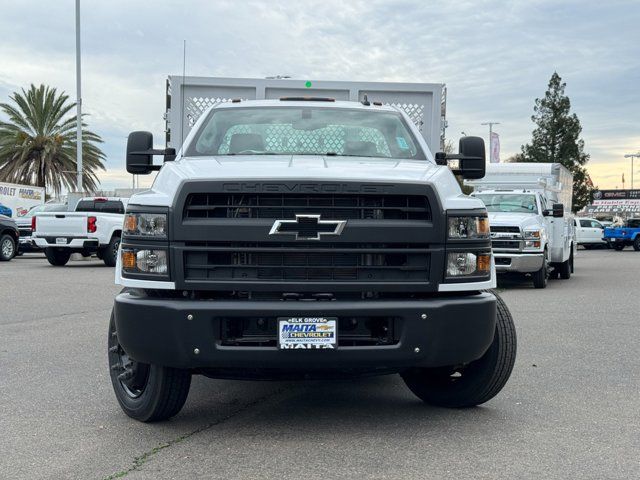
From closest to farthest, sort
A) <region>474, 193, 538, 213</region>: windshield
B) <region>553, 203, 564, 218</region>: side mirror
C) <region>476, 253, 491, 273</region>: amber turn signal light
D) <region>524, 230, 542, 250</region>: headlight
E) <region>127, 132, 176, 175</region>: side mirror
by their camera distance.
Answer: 1. <region>476, 253, 491, 273</region>: amber turn signal light
2. <region>127, 132, 176, 175</region>: side mirror
3. <region>524, 230, 542, 250</region>: headlight
4. <region>553, 203, 564, 218</region>: side mirror
5. <region>474, 193, 538, 213</region>: windshield

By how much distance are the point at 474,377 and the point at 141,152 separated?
279cm

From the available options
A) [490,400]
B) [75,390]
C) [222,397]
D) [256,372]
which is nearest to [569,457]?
[490,400]

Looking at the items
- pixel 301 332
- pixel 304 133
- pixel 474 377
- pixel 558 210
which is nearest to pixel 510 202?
pixel 558 210

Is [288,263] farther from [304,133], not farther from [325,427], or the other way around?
[304,133]

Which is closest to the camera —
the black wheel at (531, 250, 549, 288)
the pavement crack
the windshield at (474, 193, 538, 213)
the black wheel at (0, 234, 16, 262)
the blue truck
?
the pavement crack

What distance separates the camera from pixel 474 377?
5.44 meters

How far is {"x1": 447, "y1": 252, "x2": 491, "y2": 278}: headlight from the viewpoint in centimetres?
483

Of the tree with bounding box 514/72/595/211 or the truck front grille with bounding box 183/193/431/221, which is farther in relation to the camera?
the tree with bounding box 514/72/595/211

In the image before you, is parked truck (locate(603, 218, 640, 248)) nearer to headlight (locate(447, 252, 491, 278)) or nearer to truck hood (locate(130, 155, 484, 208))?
truck hood (locate(130, 155, 484, 208))

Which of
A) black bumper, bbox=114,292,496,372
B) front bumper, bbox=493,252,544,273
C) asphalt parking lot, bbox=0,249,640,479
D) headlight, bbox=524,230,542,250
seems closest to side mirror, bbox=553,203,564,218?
headlight, bbox=524,230,542,250

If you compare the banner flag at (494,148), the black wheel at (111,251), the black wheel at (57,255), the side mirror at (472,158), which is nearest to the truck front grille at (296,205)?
the side mirror at (472,158)

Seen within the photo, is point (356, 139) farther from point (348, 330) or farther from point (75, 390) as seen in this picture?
point (75, 390)

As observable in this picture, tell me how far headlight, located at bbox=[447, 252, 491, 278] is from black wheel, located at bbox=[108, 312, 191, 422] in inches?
66.4

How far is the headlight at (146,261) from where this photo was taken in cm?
472
